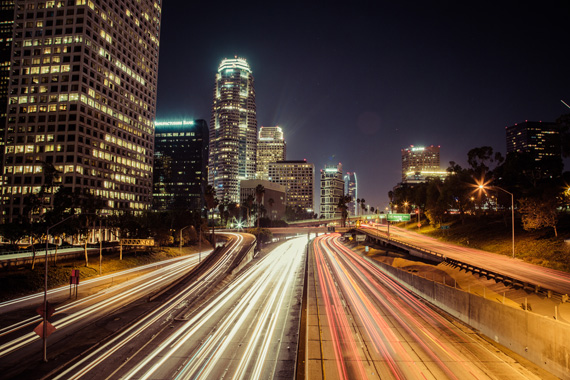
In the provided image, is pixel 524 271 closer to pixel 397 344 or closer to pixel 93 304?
pixel 397 344

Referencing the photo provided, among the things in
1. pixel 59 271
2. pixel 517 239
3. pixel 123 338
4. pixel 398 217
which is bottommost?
pixel 123 338

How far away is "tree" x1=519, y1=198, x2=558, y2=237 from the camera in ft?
156

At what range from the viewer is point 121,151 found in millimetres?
118250

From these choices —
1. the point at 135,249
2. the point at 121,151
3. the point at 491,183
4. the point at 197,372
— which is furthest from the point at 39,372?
the point at 121,151

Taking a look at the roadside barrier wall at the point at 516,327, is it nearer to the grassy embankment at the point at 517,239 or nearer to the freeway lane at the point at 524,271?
the freeway lane at the point at 524,271

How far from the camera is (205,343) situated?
22406 millimetres

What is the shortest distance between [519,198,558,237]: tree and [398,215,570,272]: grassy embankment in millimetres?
2310

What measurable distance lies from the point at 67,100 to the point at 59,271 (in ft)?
254

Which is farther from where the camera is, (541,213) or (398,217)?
(398,217)

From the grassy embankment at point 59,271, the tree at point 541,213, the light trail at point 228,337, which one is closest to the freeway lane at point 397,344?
the light trail at point 228,337

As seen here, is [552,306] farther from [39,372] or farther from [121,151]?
[121,151]

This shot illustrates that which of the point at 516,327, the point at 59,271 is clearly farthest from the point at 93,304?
the point at 516,327

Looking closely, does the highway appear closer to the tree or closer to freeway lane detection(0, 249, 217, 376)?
freeway lane detection(0, 249, 217, 376)

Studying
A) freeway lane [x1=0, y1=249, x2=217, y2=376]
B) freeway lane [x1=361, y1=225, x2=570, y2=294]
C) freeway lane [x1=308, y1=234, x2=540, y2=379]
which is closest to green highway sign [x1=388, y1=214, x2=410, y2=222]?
freeway lane [x1=361, y1=225, x2=570, y2=294]
